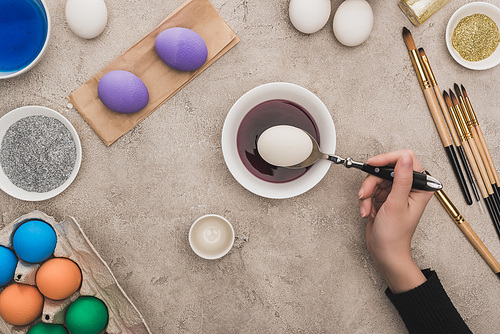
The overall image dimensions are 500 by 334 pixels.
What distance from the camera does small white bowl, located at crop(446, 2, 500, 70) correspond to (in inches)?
36.7

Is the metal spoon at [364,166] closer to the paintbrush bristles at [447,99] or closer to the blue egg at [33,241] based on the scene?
the paintbrush bristles at [447,99]

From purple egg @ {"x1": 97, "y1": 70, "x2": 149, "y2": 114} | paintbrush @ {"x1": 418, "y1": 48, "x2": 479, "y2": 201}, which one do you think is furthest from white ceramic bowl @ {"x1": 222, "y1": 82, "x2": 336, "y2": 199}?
paintbrush @ {"x1": 418, "y1": 48, "x2": 479, "y2": 201}

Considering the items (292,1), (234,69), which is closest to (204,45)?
(234,69)

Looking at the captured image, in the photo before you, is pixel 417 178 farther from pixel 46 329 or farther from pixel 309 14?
pixel 46 329

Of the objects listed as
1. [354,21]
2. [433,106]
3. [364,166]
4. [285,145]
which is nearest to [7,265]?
[285,145]

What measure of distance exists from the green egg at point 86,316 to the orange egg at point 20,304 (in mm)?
73

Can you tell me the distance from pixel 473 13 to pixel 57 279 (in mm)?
1154

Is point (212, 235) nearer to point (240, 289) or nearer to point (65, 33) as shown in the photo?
point (240, 289)

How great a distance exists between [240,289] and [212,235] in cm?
15

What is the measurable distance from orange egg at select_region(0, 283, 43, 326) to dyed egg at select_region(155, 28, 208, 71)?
23.7 inches

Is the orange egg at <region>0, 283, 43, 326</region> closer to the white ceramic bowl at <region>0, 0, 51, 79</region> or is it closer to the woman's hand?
the white ceramic bowl at <region>0, 0, 51, 79</region>

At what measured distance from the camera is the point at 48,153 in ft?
2.99

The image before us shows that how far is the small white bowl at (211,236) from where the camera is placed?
91 centimetres

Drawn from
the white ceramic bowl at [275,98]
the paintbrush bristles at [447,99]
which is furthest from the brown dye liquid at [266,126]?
the paintbrush bristles at [447,99]
